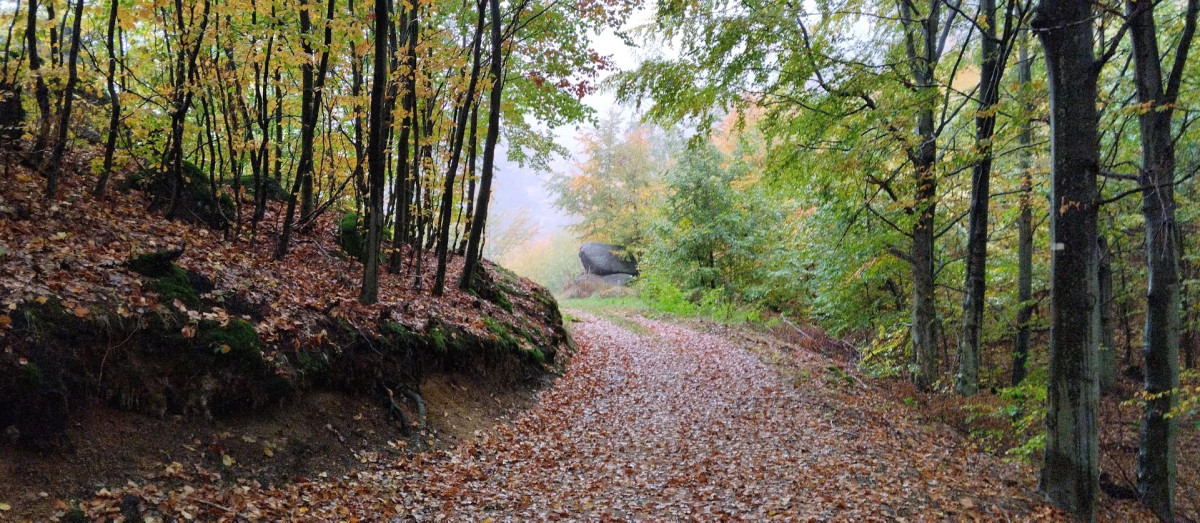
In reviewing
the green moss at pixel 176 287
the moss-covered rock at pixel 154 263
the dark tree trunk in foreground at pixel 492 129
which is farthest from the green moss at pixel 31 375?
the dark tree trunk in foreground at pixel 492 129

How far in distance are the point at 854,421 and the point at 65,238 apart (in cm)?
945

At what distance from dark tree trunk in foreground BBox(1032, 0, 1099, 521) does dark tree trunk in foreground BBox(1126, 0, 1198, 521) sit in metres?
1.30

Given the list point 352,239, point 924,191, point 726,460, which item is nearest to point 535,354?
point 352,239

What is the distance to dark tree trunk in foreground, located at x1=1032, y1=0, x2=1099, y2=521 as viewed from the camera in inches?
205

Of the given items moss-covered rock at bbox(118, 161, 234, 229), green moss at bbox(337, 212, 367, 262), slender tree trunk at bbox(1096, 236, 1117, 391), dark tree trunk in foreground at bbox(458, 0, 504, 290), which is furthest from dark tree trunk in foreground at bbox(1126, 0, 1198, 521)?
moss-covered rock at bbox(118, 161, 234, 229)

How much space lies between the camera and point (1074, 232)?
5.23m

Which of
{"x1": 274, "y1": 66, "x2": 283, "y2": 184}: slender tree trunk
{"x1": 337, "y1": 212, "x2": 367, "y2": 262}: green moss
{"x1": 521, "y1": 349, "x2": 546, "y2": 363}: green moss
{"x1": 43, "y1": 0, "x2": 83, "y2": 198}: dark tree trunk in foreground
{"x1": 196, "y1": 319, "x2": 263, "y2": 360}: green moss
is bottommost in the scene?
{"x1": 521, "y1": 349, "x2": 546, "y2": 363}: green moss

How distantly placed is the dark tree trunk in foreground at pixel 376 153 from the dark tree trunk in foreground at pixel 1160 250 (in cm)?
827

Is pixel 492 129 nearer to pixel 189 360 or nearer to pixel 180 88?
pixel 180 88

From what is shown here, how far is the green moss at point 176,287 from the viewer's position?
191 inches

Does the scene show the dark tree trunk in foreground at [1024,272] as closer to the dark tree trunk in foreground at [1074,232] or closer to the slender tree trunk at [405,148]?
the dark tree trunk in foreground at [1074,232]

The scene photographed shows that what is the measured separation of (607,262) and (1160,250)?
2446 cm

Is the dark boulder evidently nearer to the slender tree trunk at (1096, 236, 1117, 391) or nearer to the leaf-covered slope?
the slender tree trunk at (1096, 236, 1117, 391)

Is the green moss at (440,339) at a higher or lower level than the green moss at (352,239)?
lower
